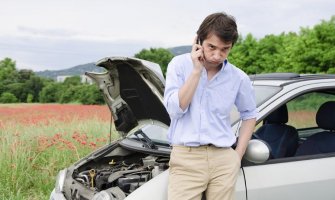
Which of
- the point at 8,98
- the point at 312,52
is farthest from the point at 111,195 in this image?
the point at 312,52

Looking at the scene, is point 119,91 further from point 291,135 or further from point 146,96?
point 291,135

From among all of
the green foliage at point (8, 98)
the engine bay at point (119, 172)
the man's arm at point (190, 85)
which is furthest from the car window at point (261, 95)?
the green foliage at point (8, 98)

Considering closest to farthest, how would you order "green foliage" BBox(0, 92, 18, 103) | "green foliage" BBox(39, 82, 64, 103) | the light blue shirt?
the light blue shirt → "green foliage" BBox(0, 92, 18, 103) → "green foliage" BBox(39, 82, 64, 103)

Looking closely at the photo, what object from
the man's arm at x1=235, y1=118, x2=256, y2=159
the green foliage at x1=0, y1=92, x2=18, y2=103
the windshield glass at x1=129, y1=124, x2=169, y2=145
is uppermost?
the man's arm at x1=235, y1=118, x2=256, y2=159

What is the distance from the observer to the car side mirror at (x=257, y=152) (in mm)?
2949

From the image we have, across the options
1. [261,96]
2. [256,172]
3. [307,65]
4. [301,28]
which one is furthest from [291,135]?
[301,28]

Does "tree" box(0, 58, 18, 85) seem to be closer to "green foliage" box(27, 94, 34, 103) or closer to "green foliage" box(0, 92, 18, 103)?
"green foliage" box(27, 94, 34, 103)

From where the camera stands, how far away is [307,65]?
31312mm

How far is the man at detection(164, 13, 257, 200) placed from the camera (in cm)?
254

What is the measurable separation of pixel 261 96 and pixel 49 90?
2558cm

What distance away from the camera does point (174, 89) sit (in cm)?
257

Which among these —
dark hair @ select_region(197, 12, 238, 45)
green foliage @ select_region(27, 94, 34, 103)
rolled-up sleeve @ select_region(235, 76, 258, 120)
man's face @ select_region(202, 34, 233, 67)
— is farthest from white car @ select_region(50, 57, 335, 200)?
green foliage @ select_region(27, 94, 34, 103)

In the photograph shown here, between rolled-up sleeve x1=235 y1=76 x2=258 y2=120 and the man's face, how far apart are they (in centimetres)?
32

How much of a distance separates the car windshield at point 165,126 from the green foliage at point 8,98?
70.7ft
